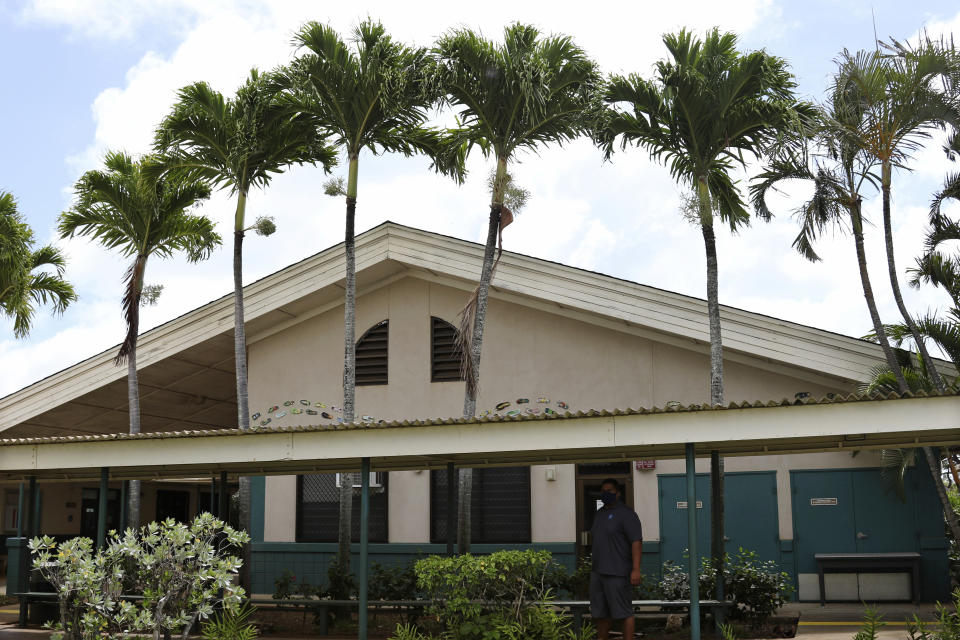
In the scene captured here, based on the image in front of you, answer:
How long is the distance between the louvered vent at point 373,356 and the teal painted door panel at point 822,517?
7251 millimetres

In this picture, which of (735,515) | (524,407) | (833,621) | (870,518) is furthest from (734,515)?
(524,407)

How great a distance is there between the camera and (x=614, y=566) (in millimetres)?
9859

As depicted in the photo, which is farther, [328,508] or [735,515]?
[328,508]

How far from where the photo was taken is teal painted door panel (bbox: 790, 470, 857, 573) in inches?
604

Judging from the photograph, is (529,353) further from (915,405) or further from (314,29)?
(915,405)

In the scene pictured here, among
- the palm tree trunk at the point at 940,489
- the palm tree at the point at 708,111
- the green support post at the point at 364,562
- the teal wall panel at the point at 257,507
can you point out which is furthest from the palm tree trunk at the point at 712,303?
the teal wall panel at the point at 257,507

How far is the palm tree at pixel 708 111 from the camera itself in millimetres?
14219

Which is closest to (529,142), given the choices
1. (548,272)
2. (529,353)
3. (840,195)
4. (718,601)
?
(548,272)

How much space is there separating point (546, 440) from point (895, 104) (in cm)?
822

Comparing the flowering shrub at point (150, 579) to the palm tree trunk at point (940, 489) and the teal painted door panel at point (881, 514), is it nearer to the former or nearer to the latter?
the teal painted door panel at point (881, 514)

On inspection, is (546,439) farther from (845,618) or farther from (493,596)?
(845,618)

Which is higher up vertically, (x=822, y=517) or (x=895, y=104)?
(x=895, y=104)

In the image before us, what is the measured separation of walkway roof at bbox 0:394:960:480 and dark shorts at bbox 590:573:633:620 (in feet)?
4.40

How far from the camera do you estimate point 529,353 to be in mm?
16781
